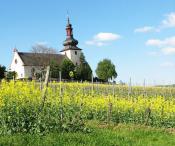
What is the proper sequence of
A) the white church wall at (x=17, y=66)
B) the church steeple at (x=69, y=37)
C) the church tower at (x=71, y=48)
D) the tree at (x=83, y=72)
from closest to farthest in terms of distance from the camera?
1. the tree at (x=83, y=72)
2. the white church wall at (x=17, y=66)
3. the church tower at (x=71, y=48)
4. the church steeple at (x=69, y=37)

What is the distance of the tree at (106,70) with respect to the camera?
3912 inches

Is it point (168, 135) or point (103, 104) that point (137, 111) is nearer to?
point (103, 104)

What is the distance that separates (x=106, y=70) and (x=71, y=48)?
1522 centimetres

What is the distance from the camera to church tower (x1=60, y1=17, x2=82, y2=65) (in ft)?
361

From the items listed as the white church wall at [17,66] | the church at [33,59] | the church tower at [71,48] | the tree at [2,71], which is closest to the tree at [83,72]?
the church at [33,59]

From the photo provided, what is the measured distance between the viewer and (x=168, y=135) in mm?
12828

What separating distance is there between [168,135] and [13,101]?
4546mm

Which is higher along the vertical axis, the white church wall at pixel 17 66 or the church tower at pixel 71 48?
the church tower at pixel 71 48

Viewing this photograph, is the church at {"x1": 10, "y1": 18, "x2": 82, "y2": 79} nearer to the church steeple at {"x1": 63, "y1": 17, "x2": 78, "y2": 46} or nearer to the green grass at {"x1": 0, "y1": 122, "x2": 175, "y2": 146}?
the church steeple at {"x1": 63, "y1": 17, "x2": 78, "y2": 46}

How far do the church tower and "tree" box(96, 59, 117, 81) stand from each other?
916cm

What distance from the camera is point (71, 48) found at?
112 meters

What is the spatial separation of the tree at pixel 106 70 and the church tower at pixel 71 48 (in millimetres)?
9160

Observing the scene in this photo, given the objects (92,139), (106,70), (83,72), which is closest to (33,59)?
(83,72)

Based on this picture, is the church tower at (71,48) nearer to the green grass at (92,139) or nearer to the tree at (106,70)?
the tree at (106,70)
